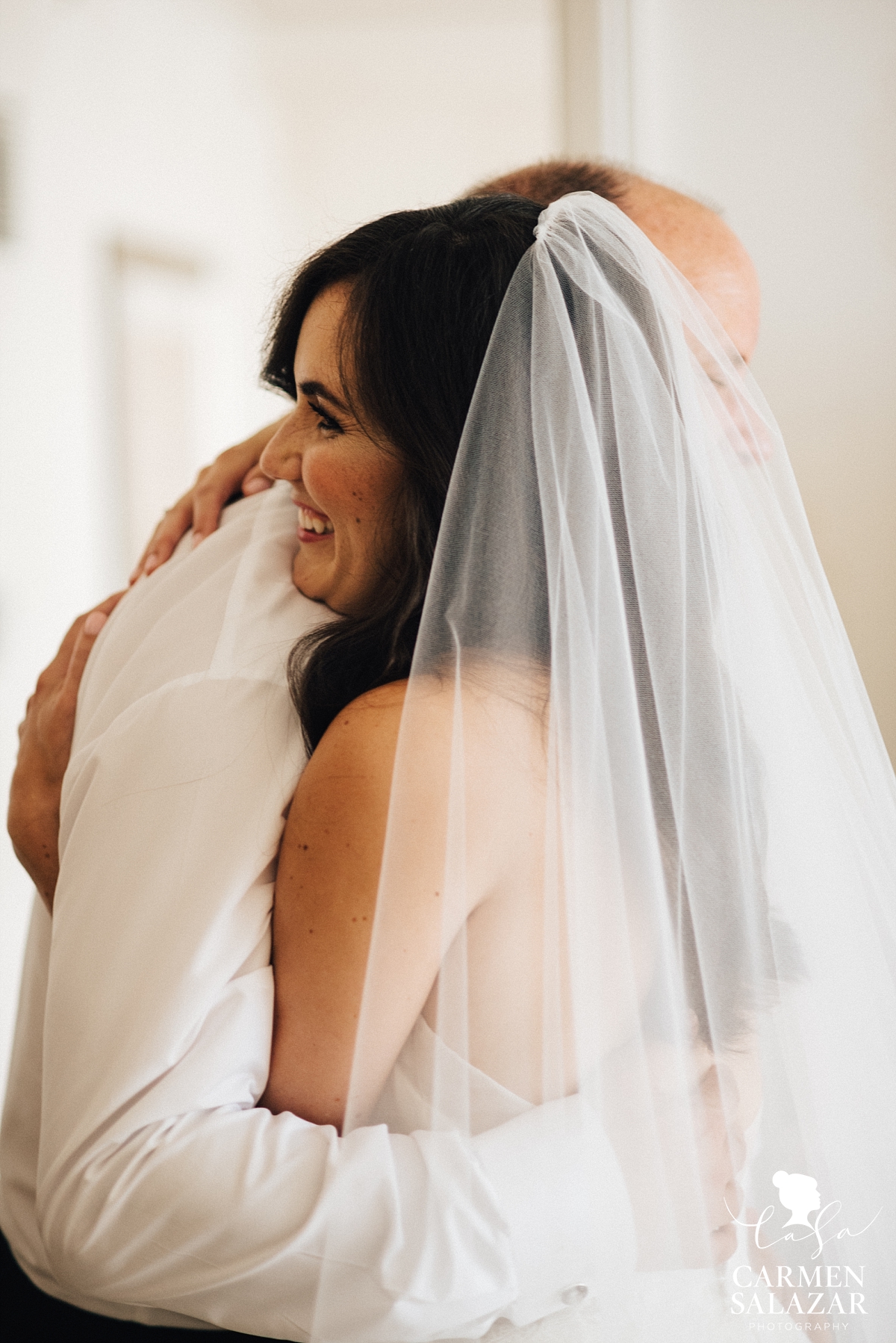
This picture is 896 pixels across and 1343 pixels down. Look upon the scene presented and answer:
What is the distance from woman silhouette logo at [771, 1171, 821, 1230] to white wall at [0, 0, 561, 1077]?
2145mm

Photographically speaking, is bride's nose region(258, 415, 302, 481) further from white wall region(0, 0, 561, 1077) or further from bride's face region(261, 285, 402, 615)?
white wall region(0, 0, 561, 1077)

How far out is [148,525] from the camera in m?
2.93

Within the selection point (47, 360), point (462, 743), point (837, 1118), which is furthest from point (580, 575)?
point (47, 360)

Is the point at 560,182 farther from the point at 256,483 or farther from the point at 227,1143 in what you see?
the point at 227,1143

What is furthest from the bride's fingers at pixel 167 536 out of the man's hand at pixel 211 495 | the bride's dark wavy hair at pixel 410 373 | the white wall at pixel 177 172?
the white wall at pixel 177 172

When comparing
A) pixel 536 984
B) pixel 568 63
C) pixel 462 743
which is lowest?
pixel 536 984

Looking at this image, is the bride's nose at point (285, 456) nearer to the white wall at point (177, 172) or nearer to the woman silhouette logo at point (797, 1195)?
the woman silhouette logo at point (797, 1195)

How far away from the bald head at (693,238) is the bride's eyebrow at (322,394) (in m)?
0.46

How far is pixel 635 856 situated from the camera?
0.71 meters

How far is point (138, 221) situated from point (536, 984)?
2744 mm

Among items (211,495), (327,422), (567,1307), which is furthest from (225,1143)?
(211,495)

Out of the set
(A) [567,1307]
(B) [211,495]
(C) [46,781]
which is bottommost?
(A) [567,1307]

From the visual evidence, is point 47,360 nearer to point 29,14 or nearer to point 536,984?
point 29,14

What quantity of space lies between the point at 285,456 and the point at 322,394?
9 cm
